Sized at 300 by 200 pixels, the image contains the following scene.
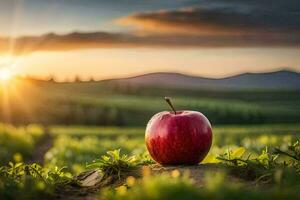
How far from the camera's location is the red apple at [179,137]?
196 inches

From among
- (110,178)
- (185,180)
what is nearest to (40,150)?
(110,178)

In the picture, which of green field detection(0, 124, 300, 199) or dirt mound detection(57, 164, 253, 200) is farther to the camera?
dirt mound detection(57, 164, 253, 200)

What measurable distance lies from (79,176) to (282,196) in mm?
2810

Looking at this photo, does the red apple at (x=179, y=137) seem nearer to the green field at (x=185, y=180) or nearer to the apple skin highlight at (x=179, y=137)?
the apple skin highlight at (x=179, y=137)

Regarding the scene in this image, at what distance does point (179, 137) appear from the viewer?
4.98 meters

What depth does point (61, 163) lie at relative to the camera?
1342 centimetres

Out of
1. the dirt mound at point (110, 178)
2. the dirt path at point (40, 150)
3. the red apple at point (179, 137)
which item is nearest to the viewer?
the dirt mound at point (110, 178)

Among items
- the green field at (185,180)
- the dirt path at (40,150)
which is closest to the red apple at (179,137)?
the green field at (185,180)

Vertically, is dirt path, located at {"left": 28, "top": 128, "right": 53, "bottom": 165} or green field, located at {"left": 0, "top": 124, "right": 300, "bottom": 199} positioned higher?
green field, located at {"left": 0, "top": 124, "right": 300, "bottom": 199}

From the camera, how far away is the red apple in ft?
16.3

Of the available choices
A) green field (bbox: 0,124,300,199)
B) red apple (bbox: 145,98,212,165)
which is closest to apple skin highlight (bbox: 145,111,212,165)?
red apple (bbox: 145,98,212,165)

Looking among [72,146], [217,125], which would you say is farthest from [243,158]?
[217,125]

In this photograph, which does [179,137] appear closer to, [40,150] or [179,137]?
[179,137]

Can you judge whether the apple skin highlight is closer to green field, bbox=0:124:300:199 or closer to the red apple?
the red apple
